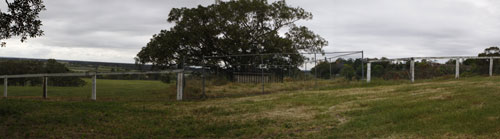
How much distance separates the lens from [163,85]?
19.4 meters

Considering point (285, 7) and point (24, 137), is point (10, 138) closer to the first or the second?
point (24, 137)

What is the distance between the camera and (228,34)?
2573cm

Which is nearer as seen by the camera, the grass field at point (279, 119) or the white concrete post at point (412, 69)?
the grass field at point (279, 119)

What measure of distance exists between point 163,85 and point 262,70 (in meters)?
5.38

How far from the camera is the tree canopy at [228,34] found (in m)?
25.7

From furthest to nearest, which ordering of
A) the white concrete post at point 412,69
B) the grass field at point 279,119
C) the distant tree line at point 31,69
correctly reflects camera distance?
1. the white concrete post at point 412,69
2. the distant tree line at point 31,69
3. the grass field at point 279,119

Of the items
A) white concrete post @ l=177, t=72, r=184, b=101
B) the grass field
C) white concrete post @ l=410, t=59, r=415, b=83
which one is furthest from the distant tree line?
white concrete post @ l=410, t=59, r=415, b=83

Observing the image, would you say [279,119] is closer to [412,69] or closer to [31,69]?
[412,69]

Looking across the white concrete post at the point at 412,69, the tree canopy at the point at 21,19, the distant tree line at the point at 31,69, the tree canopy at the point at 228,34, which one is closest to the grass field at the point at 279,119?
the tree canopy at the point at 21,19

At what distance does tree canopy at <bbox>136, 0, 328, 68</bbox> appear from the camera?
25719 millimetres

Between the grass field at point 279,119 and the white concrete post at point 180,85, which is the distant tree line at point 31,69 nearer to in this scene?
the white concrete post at point 180,85

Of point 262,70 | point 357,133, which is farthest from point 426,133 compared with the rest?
point 262,70

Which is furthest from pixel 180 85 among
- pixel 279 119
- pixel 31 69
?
pixel 31 69

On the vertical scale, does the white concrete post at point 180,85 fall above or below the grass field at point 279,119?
above
